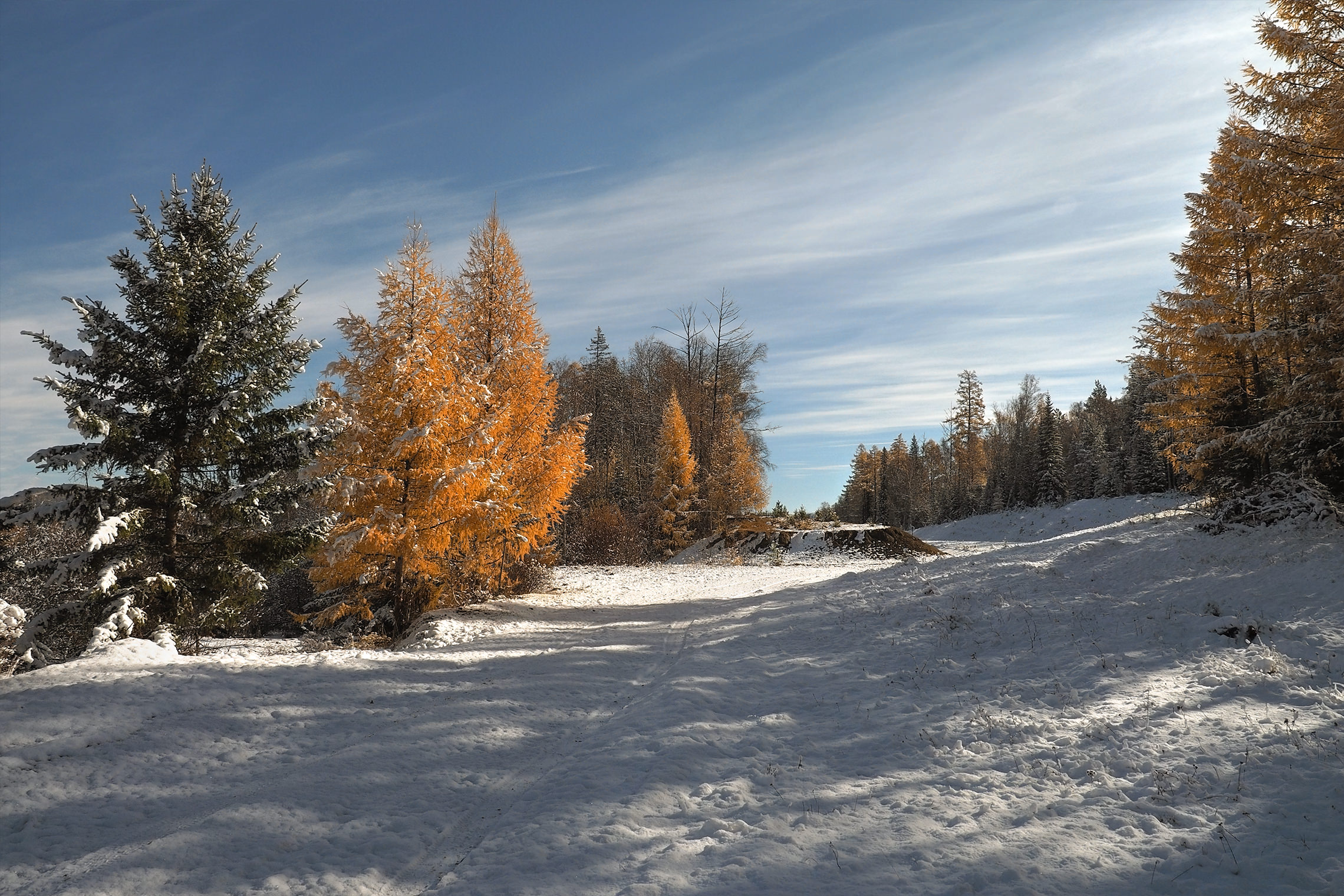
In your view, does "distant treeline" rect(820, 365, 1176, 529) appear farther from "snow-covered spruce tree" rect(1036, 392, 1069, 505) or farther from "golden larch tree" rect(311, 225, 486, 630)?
"golden larch tree" rect(311, 225, 486, 630)

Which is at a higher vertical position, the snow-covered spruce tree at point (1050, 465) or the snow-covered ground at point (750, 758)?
the snow-covered spruce tree at point (1050, 465)

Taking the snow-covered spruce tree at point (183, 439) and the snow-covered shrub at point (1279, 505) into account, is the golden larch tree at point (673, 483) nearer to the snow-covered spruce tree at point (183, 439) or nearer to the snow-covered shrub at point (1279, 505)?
the snow-covered spruce tree at point (183, 439)

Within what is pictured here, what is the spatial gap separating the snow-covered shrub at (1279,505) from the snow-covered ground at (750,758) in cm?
49

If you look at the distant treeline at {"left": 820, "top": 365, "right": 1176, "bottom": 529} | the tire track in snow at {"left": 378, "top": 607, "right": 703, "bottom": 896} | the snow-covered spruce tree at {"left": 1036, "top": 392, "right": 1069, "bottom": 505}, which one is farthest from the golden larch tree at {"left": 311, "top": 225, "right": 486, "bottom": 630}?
the snow-covered spruce tree at {"left": 1036, "top": 392, "right": 1069, "bottom": 505}

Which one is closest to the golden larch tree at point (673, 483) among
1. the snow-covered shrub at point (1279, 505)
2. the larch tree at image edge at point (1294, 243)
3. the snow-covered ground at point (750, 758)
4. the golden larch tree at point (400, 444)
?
the golden larch tree at point (400, 444)

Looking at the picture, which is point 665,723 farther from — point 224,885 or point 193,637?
point 193,637

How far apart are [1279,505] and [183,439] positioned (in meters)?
19.2

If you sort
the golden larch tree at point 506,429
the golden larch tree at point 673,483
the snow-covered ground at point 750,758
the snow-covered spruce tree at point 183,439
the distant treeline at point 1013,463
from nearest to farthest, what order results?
1. the snow-covered ground at point 750,758
2. the snow-covered spruce tree at point 183,439
3. the golden larch tree at point 506,429
4. the golden larch tree at point 673,483
5. the distant treeline at point 1013,463

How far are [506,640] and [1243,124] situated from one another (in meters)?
19.8

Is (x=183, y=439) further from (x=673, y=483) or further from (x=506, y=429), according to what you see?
(x=673, y=483)

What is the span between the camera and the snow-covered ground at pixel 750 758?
4.32m

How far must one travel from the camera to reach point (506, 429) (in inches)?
565

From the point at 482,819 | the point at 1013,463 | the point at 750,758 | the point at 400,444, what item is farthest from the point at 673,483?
the point at 1013,463

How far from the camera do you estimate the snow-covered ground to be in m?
4.32
